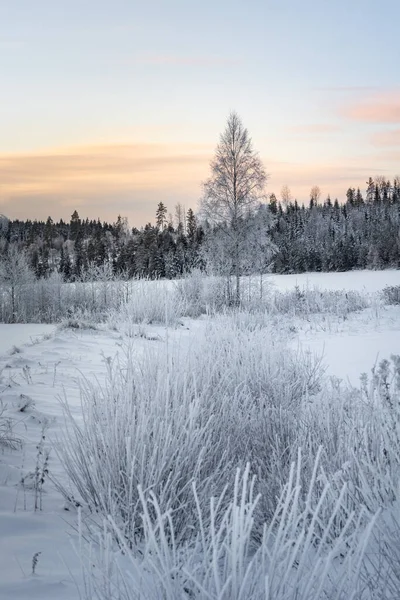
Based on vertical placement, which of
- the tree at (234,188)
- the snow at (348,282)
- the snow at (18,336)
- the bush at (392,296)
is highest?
the tree at (234,188)

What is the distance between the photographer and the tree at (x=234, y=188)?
78.2 ft

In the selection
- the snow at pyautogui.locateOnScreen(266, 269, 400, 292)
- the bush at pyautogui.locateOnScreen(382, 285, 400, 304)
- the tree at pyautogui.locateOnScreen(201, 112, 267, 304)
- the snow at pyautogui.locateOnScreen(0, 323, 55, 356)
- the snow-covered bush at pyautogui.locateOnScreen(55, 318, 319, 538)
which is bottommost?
the snow at pyautogui.locateOnScreen(0, 323, 55, 356)

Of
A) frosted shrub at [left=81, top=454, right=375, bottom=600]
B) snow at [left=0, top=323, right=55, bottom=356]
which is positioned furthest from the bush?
frosted shrub at [left=81, top=454, right=375, bottom=600]

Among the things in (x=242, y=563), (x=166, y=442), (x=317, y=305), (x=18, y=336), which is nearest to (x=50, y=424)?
(x=166, y=442)

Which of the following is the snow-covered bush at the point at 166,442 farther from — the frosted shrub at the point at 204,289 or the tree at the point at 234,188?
the tree at the point at 234,188

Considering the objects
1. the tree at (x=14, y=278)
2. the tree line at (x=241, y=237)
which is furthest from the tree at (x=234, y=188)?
the tree at (x=14, y=278)

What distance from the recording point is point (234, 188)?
78.7 feet

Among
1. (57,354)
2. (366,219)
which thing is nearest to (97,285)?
(57,354)

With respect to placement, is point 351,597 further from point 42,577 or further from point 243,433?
point 243,433

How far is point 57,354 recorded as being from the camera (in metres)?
7.45

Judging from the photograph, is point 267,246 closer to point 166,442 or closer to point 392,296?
point 392,296

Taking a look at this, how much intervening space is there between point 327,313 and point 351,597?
45.9 feet

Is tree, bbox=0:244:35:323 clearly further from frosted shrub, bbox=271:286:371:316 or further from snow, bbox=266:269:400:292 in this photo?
snow, bbox=266:269:400:292

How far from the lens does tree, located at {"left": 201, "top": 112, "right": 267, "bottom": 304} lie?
78.2 feet
